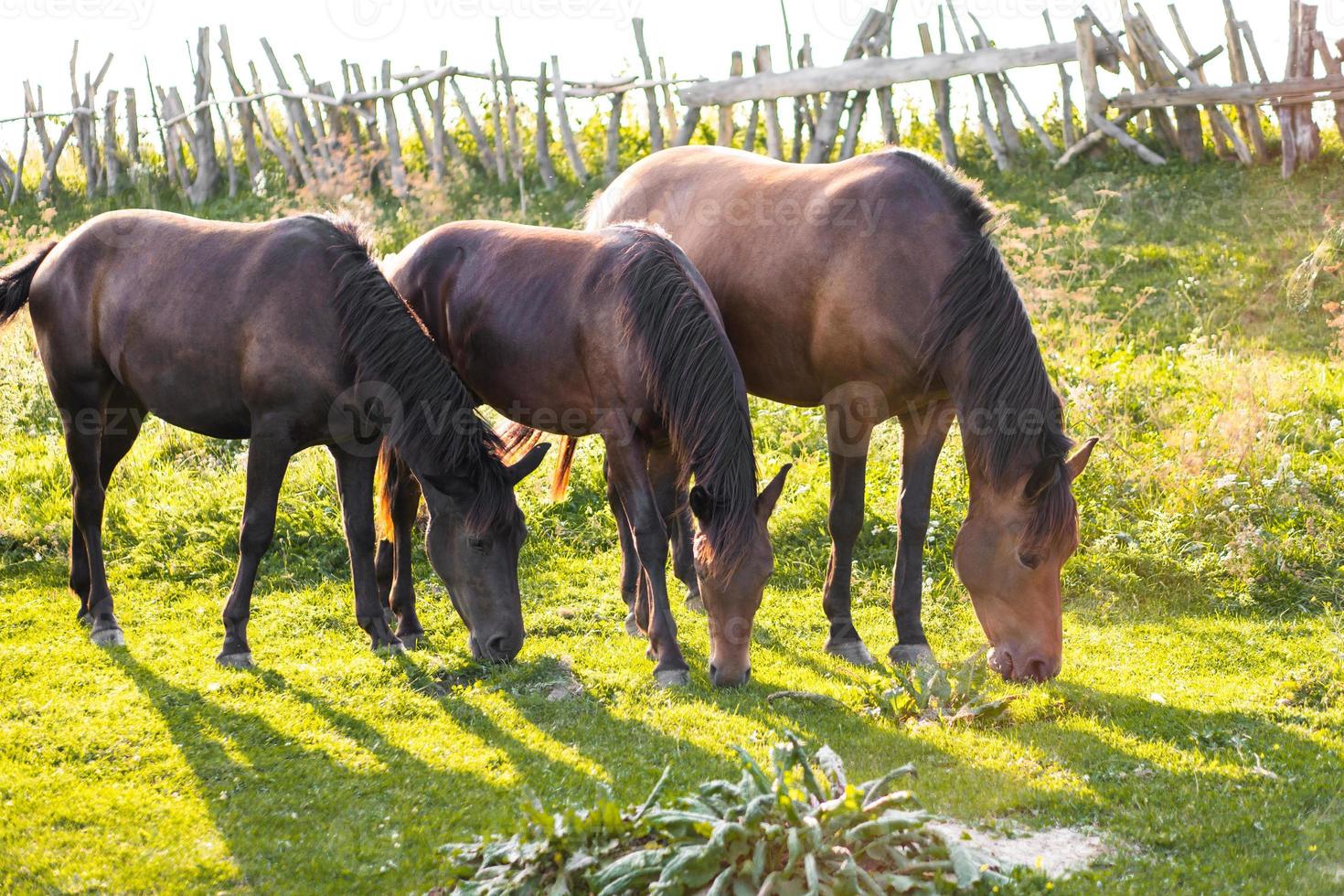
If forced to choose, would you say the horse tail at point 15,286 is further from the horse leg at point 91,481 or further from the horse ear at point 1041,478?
the horse ear at point 1041,478

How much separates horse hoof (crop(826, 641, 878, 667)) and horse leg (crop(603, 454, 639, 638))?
92 centimetres

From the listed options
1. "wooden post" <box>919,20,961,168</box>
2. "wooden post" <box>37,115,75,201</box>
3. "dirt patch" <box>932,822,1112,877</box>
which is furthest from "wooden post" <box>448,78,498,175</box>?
"dirt patch" <box>932,822,1112,877</box>

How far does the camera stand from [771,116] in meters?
13.4

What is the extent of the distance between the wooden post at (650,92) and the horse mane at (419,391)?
9.01 metres

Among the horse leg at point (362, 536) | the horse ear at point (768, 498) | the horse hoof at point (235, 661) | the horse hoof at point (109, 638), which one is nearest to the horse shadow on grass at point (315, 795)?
the horse hoof at point (235, 661)

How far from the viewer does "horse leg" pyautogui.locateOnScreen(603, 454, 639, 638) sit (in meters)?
6.11

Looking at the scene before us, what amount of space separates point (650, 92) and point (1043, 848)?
37.8 feet

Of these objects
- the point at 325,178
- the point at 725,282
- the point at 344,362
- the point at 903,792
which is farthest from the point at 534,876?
the point at 325,178

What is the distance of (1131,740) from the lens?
4512mm

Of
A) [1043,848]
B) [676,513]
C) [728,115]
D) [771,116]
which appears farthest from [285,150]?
[1043,848]

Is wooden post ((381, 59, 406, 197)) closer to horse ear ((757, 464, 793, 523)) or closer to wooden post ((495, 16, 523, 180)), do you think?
wooden post ((495, 16, 523, 180))

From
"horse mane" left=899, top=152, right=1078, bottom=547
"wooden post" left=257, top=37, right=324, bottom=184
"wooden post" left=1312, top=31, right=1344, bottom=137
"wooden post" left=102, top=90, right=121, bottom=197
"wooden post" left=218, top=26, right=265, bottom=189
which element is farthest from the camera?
"wooden post" left=102, top=90, right=121, bottom=197

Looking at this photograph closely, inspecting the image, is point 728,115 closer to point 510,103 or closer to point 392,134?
point 510,103

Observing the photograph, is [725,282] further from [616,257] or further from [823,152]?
[823,152]
